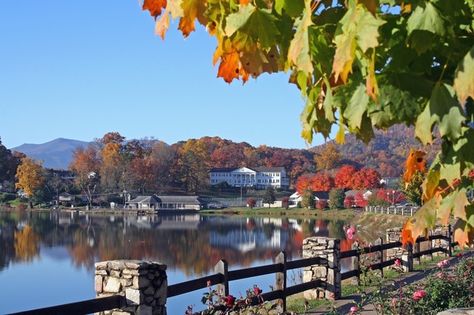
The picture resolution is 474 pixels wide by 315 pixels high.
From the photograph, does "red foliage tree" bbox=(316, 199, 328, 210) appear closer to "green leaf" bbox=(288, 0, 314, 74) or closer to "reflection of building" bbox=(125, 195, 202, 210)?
"reflection of building" bbox=(125, 195, 202, 210)

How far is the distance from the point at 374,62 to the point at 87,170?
12780cm

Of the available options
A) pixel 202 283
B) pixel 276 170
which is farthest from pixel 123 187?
pixel 202 283

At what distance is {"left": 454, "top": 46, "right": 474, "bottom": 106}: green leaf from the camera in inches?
57.7

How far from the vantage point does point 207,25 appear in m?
2.20

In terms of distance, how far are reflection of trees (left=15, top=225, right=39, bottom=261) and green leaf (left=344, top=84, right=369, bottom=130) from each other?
3501 cm

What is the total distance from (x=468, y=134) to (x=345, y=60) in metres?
0.51

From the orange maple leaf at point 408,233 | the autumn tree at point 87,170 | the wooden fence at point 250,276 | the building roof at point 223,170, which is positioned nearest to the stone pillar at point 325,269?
the wooden fence at point 250,276

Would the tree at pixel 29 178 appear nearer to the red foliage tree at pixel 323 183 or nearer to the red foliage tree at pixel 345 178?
the red foliage tree at pixel 323 183

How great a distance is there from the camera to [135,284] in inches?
279

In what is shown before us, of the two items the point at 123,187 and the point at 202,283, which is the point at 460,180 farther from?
the point at 123,187

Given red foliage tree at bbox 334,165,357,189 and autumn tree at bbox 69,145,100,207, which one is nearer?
red foliage tree at bbox 334,165,357,189

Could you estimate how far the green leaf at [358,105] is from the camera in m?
1.78

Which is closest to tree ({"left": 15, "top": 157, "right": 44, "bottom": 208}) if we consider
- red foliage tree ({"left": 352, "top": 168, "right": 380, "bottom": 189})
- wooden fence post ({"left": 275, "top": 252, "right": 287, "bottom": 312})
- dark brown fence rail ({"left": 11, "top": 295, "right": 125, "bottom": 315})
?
red foliage tree ({"left": 352, "top": 168, "right": 380, "bottom": 189})

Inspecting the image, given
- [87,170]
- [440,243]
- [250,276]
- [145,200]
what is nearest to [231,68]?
[250,276]
